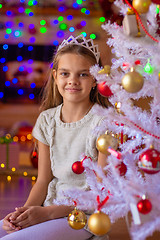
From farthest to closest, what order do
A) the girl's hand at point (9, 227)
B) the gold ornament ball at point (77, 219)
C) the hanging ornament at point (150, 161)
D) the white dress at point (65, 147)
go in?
the white dress at point (65, 147)
the girl's hand at point (9, 227)
the gold ornament ball at point (77, 219)
the hanging ornament at point (150, 161)

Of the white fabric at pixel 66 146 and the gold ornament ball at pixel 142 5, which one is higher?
the gold ornament ball at pixel 142 5

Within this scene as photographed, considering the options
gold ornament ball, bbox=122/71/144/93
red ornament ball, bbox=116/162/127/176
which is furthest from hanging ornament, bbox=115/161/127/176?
gold ornament ball, bbox=122/71/144/93

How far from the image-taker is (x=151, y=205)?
0.87 meters

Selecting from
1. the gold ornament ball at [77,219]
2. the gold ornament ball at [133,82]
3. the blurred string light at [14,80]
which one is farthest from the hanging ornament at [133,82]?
the blurred string light at [14,80]

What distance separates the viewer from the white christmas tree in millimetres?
850

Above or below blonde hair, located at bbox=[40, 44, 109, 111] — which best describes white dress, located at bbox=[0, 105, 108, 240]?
below

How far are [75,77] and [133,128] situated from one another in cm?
53

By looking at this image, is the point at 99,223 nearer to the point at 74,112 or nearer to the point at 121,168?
the point at 121,168

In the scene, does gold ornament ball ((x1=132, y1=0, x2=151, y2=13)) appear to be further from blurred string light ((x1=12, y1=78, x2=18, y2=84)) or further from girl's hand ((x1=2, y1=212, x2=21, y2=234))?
blurred string light ((x1=12, y1=78, x2=18, y2=84))

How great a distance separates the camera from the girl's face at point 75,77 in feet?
4.74

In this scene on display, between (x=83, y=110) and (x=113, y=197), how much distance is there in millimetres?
593

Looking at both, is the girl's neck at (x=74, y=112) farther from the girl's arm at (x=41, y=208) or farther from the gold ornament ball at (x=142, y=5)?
the gold ornament ball at (x=142, y=5)

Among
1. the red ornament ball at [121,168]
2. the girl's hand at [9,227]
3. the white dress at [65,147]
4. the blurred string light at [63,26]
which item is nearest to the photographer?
the red ornament ball at [121,168]

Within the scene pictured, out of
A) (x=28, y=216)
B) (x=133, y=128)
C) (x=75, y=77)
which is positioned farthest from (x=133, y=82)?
(x=28, y=216)
